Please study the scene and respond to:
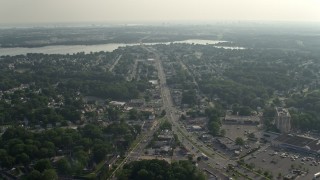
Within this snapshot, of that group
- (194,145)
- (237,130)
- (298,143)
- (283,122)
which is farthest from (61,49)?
(298,143)

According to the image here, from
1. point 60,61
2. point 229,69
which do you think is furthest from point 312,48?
point 60,61

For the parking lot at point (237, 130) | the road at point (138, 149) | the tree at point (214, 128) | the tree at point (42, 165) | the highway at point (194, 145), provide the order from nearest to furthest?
the tree at point (42, 165) → the highway at point (194, 145) → the road at point (138, 149) → the tree at point (214, 128) → the parking lot at point (237, 130)

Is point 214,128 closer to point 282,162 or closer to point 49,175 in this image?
point 282,162

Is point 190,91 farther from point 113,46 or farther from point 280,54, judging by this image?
point 113,46

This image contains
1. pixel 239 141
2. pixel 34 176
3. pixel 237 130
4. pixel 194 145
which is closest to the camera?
pixel 34 176

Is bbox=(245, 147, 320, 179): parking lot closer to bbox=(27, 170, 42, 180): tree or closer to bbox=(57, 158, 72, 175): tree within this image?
bbox=(57, 158, 72, 175): tree

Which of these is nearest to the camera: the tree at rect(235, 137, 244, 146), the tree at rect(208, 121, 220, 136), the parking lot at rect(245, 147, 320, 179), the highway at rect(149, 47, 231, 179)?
the parking lot at rect(245, 147, 320, 179)

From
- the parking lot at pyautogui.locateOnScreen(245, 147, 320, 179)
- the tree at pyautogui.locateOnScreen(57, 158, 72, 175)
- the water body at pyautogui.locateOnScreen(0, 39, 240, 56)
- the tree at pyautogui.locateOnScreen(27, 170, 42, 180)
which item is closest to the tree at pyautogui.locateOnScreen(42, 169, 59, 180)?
the tree at pyautogui.locateOnScreen(27, 170, 42, 180)

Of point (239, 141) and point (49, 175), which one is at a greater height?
point (49, 175)

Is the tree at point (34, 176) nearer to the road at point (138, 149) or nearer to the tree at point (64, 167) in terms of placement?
the tree at point (64, 167)

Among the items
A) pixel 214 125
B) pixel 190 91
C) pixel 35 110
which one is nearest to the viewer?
pixel 214 125

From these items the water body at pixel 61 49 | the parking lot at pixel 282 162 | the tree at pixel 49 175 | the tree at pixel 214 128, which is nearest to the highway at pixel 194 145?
the tree at pixel 214 128
